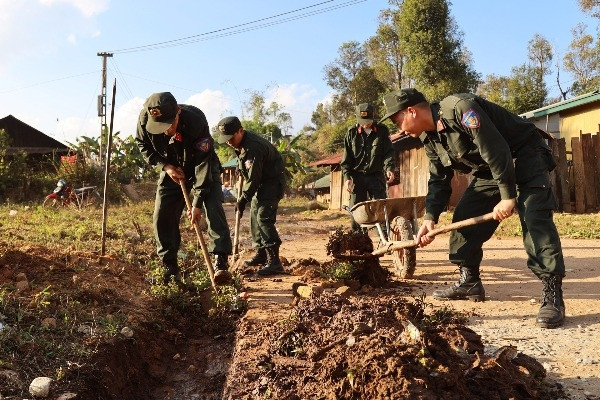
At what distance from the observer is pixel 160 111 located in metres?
4.73

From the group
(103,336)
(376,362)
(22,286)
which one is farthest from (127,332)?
(376,362)

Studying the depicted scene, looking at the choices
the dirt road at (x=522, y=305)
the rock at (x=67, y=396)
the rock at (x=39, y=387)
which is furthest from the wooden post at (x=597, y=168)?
the rock at (x=39, y=387)

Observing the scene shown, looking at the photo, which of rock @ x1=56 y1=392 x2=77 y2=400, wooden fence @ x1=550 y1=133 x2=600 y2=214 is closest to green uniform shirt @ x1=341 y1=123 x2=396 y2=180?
rock @ x1=56 y1=392 x2=77 y2=400

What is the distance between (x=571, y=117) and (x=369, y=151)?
11695 mm

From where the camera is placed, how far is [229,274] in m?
4.95

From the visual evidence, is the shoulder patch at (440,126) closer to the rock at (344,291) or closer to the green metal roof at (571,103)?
the rock at (344,291)

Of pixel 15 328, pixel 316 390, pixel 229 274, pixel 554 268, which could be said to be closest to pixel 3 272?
pixel 15 328

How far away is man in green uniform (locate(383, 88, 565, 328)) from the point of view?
3.97 m

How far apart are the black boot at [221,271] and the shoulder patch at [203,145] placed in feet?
3.35

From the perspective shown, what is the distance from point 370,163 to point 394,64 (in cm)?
3301

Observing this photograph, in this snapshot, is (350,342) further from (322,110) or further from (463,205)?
(322,110)

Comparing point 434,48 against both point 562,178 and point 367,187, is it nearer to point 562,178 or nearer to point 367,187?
point 562,178

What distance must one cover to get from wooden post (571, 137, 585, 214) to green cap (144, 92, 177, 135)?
37.2 ft

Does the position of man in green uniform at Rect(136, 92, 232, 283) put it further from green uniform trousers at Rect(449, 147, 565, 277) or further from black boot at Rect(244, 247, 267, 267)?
green uniform trousers at Rect(449, 147, 565, 277)
